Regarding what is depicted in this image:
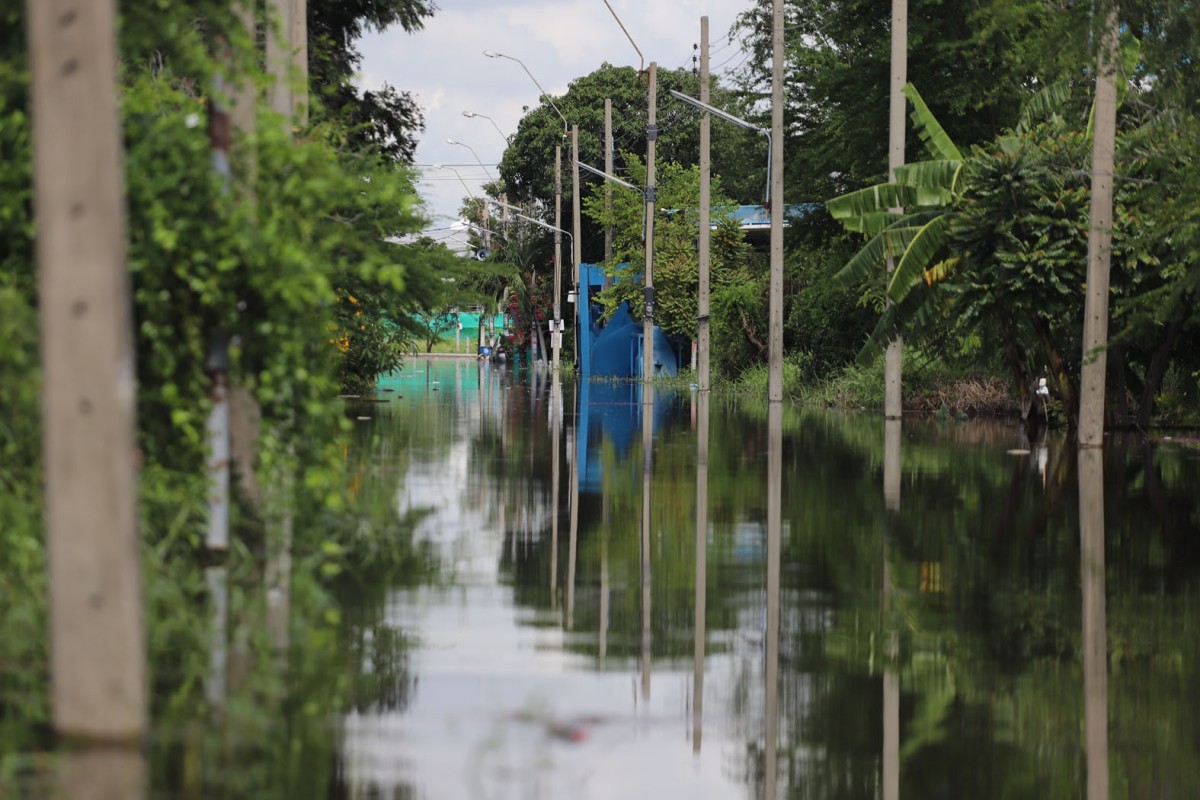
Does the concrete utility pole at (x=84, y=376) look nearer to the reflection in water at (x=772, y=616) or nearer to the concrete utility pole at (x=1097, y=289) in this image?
the reflection in water at (x=772, y=616)

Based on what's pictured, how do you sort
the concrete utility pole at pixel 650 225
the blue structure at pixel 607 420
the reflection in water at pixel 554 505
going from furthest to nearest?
the concrete utility pole at pixel 650 225 < the blue structure at pixel 607 420 < the reflection in water at pixel 554 505

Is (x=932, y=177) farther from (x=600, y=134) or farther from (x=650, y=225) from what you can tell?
(x=600, y=134)

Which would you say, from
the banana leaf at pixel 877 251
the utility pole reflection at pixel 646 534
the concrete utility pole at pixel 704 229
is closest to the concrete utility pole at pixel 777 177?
the utility pole reflection at pixel 646 534

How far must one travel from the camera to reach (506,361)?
101 meters

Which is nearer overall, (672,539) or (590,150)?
(672,539)

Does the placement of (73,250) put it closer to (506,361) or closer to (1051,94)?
(1051,94)

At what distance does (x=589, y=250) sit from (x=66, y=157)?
78139 mm

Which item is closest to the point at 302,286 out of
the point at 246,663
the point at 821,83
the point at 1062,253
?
the point at 246,663

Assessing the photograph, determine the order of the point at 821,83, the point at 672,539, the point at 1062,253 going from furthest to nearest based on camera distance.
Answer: the point at 821,83 < the point at 1062,253 < the point at 672,539

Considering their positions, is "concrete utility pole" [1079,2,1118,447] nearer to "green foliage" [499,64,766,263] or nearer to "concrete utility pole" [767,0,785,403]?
"concrete utility pole" [767,0,785,403]

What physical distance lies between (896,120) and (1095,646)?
2415 cm

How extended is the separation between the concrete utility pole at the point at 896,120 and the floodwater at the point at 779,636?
468 inches

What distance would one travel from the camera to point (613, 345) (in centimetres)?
6488

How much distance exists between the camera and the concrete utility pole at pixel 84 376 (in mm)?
6090
